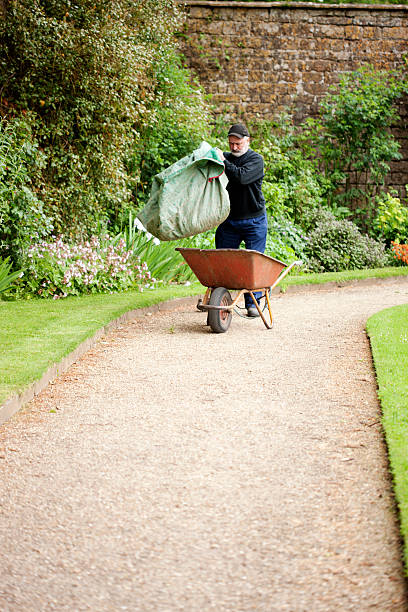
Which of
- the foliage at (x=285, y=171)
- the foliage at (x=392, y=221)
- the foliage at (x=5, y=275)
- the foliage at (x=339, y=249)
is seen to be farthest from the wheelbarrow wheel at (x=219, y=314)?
the foliage at (x=392, y=221)

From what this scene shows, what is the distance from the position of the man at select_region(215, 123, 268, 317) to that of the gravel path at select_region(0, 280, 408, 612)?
81.4 inches

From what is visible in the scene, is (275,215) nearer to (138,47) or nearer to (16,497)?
(138,47)

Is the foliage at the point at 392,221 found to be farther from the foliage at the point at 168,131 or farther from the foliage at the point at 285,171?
the foliage at the point at 168,131

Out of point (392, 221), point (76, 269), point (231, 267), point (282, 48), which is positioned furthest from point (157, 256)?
point (282, 48)

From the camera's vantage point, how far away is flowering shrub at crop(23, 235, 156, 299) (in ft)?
29.4

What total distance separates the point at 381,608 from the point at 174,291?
7.19 meters

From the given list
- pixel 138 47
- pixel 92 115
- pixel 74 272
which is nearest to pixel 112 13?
pixel 138 47

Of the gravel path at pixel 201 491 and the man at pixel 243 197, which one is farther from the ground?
the man at pixel 243 197

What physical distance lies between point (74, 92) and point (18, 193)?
152cm

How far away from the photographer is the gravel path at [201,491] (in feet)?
8.17

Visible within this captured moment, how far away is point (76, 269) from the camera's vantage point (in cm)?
901

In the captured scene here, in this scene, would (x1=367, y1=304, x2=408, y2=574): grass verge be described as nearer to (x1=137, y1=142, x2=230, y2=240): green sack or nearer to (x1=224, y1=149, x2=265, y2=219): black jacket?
(x1=224, y1=149, x2=265, y2=219): black jacket

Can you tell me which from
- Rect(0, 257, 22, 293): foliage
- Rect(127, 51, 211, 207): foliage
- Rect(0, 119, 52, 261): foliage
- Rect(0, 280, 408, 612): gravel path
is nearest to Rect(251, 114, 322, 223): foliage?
Rect(127, 51, 211, 207): foliage

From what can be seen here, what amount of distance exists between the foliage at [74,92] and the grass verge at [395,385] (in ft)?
13.8
